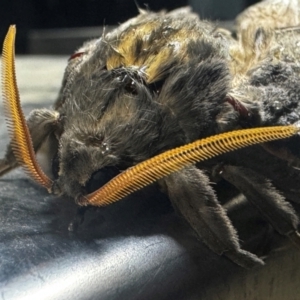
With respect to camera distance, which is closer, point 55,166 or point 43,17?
point 55,166

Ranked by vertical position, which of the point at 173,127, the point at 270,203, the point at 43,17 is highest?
the point at 173,127

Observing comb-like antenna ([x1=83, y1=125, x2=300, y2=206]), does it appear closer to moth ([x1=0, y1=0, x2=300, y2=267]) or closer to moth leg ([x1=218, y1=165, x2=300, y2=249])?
moth ([x1=0, y1=0, x2=300, y2=267])

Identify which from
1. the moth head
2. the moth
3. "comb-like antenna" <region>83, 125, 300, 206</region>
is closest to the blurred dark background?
the moth

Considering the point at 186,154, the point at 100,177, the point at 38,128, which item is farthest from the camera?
the point at 38,128

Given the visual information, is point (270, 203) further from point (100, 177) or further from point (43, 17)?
point (43, 17)

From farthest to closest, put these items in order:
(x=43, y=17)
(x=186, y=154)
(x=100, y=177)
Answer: (x=43, y=17) → (x=100, y=177) → (x=186, y=154)

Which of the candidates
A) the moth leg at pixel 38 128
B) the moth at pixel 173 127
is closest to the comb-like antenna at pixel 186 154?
the moth at pixel 173 127

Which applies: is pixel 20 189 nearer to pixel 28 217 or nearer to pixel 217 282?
pixel 28 217

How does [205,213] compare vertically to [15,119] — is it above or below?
below

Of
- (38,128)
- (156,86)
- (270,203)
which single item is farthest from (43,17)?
(270,203)
